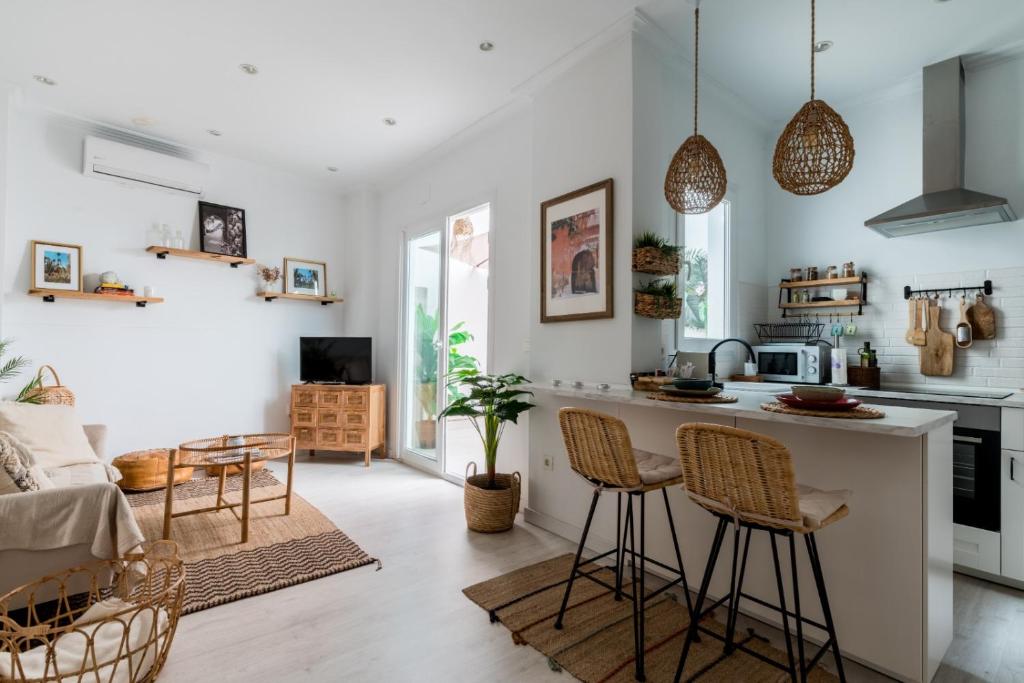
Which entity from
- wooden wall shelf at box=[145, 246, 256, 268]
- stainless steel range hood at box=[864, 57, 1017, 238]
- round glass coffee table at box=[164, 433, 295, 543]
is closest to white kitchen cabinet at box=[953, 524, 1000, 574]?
stainless steel range hood at box=[864, 57, 1017, 238]

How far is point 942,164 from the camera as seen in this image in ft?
9.96

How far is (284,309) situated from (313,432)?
1.35m

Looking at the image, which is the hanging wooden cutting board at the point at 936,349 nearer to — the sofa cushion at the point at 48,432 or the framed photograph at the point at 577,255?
the framed photograph at the point at 577,255

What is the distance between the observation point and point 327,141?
173 inches

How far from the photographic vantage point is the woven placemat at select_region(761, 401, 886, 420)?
1.72 meters

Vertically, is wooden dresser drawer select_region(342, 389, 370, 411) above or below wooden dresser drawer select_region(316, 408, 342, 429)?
above

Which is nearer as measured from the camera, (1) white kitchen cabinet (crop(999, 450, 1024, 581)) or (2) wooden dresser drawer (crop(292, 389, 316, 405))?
(1) white kitchen cabinet (crop(999, 450, 1024, 581))

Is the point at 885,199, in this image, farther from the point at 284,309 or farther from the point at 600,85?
the point at 284,309

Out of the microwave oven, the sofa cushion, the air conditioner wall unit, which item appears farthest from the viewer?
the air conditioner wall unit

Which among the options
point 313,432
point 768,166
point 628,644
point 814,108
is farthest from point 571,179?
point 313,432

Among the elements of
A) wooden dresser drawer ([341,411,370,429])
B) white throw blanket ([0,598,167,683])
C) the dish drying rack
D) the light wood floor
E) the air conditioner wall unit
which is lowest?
the light wood floor

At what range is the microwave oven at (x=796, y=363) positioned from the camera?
3.42m

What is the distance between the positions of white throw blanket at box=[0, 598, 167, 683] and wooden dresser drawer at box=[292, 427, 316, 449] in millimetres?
3214

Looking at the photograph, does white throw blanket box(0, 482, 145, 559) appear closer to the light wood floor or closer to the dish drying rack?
the light wood floor
